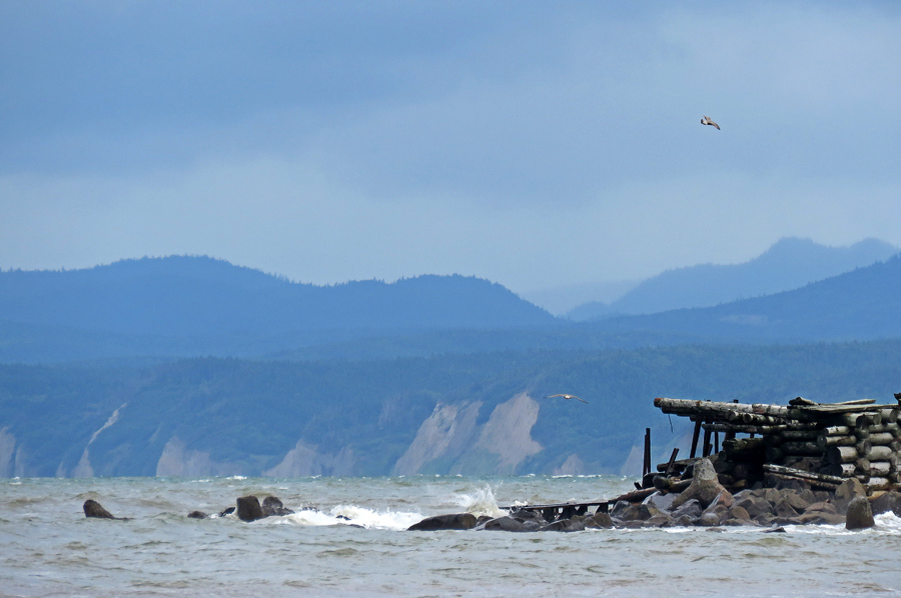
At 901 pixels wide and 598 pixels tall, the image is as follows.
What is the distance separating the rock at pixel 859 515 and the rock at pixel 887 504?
7.29 ft

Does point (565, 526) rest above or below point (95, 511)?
above

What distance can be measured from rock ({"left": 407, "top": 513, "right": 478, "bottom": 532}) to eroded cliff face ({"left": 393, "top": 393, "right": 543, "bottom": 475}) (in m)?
127

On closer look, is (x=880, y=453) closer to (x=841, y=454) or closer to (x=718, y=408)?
(x=841, y=454)

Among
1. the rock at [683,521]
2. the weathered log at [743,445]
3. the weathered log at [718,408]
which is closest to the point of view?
the rock at [683,521]

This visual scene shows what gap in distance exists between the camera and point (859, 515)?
27.6 meters

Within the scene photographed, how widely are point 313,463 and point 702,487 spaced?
16701cm

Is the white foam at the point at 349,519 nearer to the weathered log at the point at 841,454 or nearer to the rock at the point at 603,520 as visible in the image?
the rock at the point at 603,520

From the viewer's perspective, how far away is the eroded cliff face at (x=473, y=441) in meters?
166

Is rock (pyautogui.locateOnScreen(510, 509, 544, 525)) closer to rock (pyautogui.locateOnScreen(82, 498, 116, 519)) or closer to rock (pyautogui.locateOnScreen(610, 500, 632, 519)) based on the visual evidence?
rock (pyautogui.locateOnScreen(610, 500, 632, 519))

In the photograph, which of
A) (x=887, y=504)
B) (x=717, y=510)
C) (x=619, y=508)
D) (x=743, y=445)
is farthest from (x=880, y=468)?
(x=619, y=508)

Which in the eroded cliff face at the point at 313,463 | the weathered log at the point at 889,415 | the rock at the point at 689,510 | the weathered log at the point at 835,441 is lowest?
the eroded cliff face at the point at 313,463

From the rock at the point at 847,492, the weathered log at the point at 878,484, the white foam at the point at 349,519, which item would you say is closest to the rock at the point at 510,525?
the white foam at the point at 349,519

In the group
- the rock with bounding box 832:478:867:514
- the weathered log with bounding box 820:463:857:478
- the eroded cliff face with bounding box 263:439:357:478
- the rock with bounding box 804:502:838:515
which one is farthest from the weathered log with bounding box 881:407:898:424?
the eroded cliff face with bounding box 263:439:357:478

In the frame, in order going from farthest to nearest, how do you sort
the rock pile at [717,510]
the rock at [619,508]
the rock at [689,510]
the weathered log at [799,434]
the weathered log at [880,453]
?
the rock at [619,508] → the weathered log at [799,434] → the weathered log at [880,453] → the rock at [689,510] → the rock pile at [717,510]
